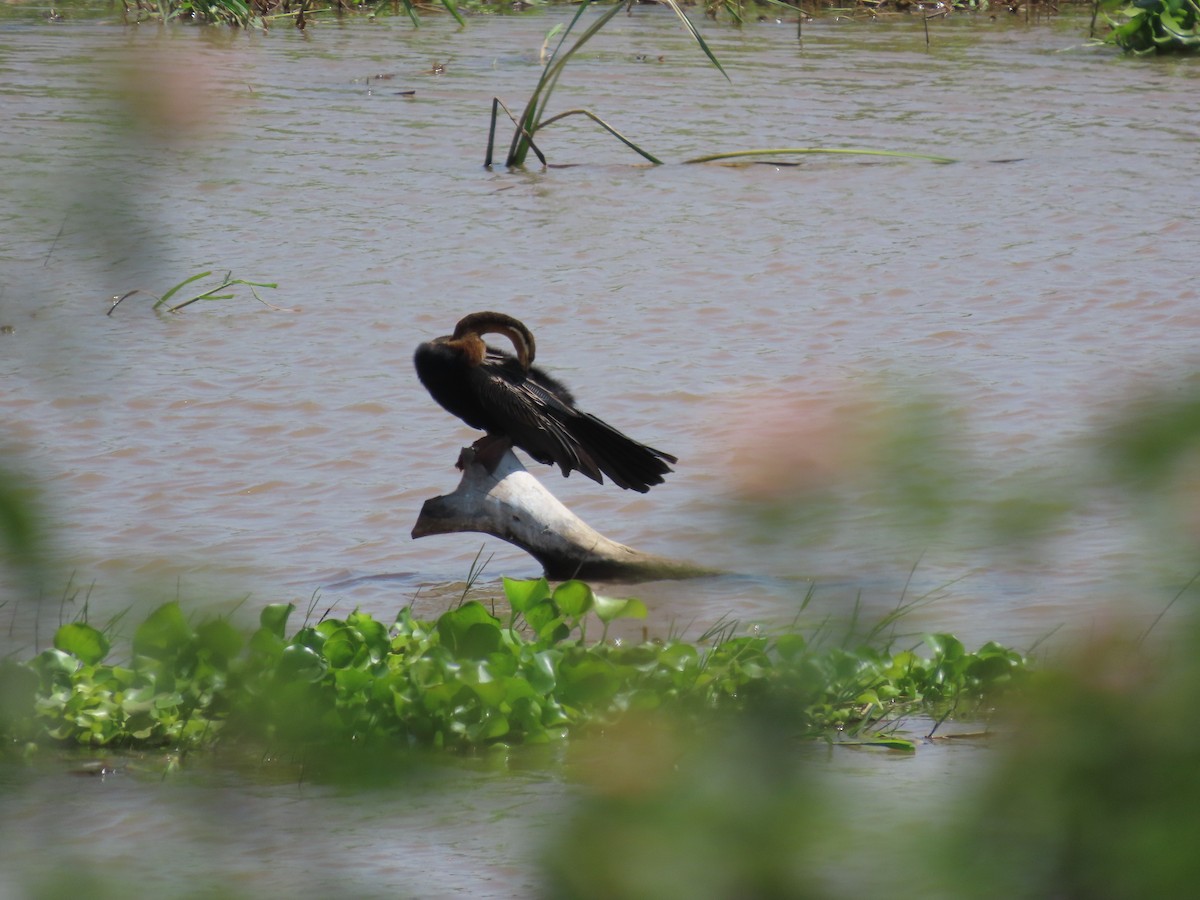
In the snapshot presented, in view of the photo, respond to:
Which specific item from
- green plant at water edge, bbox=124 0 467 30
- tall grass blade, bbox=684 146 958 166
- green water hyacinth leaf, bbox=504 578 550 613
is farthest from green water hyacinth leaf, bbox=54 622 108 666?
green plant at water edge, bbox=124 0 467 30

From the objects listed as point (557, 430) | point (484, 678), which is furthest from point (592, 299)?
point (484, 678)

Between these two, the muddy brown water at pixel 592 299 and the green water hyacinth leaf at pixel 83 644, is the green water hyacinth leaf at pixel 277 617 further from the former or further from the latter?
the green water hyacinth leaf at pixel 83 644

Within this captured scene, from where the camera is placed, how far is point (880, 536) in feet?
2.40

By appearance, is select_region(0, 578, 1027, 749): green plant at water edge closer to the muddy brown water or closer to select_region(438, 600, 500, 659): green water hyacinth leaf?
select_region(438, 600, 500, 659): green water hyacinth leaf

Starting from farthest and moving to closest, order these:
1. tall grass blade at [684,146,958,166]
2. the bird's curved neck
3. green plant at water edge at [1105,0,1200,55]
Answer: green plant at water edge at [1105,0,1200,55]
tall grass blade at [684,146,958,166]
the bird's curved neck

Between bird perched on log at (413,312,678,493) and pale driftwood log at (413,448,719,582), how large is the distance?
6cm

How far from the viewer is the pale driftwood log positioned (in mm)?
4109

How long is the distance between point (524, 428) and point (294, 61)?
10.3 m

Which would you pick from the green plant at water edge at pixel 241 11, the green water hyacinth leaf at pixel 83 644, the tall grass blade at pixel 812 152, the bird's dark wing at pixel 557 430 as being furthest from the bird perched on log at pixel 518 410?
the green plant at water edge at pixel 241 11

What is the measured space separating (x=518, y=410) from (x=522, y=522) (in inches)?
11.7

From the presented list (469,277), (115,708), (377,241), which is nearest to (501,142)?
(377,241)

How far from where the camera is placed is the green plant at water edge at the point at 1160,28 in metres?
13.9

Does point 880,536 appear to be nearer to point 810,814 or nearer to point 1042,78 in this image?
point 810,814

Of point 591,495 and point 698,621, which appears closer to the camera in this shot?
point 698,621
